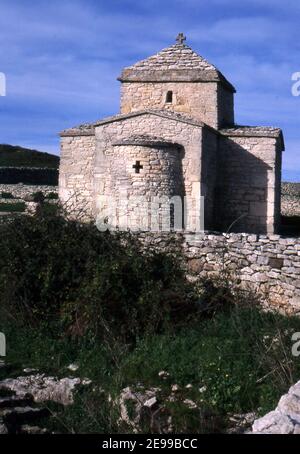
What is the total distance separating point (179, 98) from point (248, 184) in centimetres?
298

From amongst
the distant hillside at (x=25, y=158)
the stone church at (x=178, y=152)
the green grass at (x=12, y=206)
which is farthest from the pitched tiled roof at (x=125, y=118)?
the distant hillside at (x=25, y=158)

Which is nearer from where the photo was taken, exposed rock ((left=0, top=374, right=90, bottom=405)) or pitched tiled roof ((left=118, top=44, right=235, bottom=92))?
exposed rock ((left=0, top=374, right=90, bottom=405))

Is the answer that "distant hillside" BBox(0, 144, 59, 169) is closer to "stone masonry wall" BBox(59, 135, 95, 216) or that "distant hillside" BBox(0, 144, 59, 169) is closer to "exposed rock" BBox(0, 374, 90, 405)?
"stone masonry wall" BBox(59, 135, 95, 216)

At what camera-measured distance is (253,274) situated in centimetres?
971

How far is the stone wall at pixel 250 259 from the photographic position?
30.9 ft

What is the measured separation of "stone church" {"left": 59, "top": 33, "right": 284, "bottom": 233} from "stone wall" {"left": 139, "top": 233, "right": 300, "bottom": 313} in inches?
158

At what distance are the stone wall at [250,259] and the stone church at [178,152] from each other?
403cm

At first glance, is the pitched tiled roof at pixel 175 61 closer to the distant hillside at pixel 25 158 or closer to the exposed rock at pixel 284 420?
the exposed rock at pixel 284 420

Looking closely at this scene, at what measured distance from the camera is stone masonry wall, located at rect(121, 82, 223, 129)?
17.0m

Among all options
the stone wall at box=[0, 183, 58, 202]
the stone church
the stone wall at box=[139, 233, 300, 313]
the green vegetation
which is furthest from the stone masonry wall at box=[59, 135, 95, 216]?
the stone wall at box=[0, 183, 58, 202]

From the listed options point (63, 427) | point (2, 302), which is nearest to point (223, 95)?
point (2, 302)

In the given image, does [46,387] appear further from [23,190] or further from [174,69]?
[23,190]

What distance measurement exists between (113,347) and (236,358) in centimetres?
173

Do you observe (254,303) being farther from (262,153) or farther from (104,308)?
(262,153)
